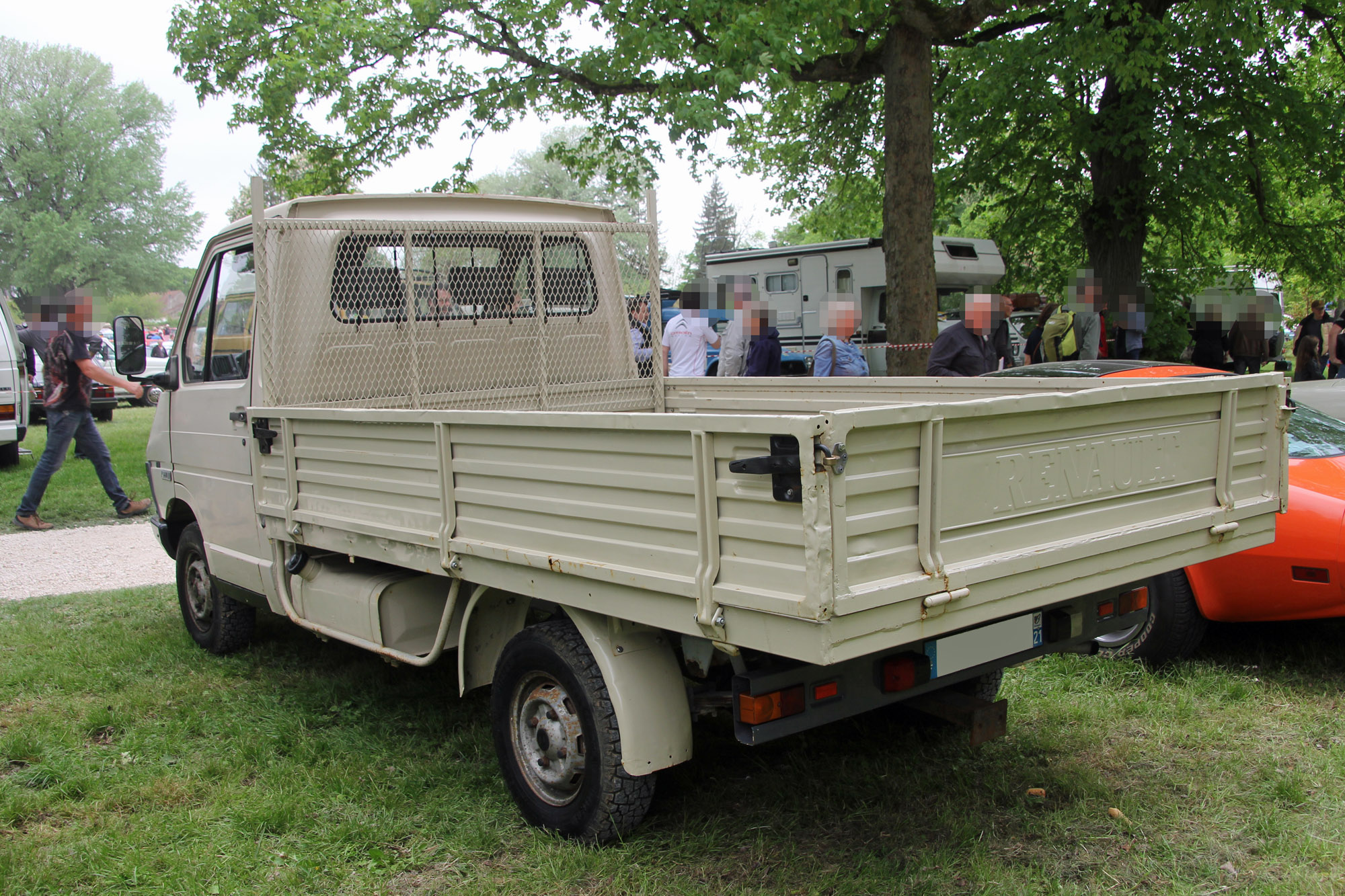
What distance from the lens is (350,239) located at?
4793 millimetres

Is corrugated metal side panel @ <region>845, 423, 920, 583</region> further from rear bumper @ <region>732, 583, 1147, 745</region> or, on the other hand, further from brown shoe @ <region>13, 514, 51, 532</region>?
brown shoe @ <region>13, 514, 51, 532</region>

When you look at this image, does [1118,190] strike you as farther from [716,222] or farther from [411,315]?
[716,222]

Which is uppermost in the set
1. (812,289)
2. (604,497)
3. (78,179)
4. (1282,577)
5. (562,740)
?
(78,179)

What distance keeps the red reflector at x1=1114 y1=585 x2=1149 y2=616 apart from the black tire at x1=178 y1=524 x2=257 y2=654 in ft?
14.1

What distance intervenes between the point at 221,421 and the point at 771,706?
3.40 meters

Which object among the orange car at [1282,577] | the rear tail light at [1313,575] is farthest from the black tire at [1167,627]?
the rear tail light at [1313,575]

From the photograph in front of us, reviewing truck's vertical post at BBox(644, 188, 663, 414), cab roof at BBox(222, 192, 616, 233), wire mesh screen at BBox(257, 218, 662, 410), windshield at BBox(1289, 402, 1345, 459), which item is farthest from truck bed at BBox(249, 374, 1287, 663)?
truck's vertical post at BBox(644, 188, 663, 414)

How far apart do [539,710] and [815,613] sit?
1443mm

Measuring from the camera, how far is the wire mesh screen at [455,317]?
15.3ft

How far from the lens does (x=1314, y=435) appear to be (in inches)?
196

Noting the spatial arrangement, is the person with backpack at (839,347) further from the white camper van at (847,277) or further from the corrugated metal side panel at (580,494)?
the white camper van at (847,277)

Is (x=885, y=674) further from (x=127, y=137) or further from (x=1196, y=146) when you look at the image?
(x=127, y=137)

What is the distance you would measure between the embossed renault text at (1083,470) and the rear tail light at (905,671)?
53 cm

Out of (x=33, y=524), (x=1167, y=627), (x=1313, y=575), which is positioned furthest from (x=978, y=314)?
(x=33, y=524)
